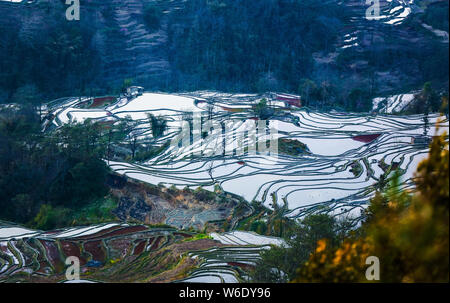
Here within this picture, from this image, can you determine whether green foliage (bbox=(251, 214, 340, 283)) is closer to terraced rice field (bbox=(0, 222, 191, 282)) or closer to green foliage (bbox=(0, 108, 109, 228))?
terraced rice field (bbox=(0, 222, 191, 282))

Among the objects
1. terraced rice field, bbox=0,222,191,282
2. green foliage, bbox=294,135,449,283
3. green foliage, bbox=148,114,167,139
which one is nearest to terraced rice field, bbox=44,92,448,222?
green foliage, bbox=148,114,167,139

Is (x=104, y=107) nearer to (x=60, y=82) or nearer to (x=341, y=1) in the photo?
(x=60, y=82)

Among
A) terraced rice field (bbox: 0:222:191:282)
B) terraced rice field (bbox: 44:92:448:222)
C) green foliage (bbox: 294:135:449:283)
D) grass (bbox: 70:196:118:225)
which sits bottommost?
grass (bbox: 70:196:118:225)

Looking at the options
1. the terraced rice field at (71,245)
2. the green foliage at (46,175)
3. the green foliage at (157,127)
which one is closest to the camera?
the terraced rice field at (71,245)

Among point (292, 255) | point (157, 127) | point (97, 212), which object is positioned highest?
point (292, 255)

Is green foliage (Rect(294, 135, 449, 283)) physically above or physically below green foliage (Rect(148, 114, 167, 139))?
above

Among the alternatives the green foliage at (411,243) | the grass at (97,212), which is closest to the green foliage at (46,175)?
the grass at (97,212)

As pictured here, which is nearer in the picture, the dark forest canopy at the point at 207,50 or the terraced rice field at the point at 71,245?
A: the terraced rice field at the point at 71,245

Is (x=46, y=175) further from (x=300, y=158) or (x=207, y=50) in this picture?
(x=207, y=50)

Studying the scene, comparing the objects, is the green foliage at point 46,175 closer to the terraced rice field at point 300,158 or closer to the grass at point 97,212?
the grass at point 97,212

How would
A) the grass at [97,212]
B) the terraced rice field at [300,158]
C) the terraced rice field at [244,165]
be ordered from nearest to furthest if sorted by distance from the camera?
1. the terraced rice field at [244,165]
2. the grass at [97,212]
3. the terraced rice field at [300,158]

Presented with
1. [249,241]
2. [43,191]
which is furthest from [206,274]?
[43,191]

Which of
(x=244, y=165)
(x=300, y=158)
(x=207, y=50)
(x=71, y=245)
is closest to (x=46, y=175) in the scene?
(x=71, y=245)
